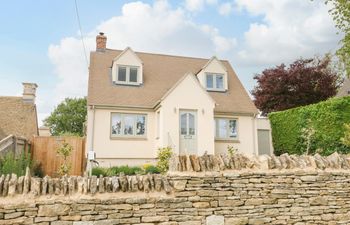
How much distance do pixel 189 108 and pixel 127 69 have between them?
4.45m

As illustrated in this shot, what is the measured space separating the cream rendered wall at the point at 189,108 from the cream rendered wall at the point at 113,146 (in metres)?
1.20

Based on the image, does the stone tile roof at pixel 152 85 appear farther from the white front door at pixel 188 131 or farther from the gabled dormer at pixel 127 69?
the white front door at pixel 188 131

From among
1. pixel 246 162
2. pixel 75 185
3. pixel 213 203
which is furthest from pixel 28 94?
pixel 213 203

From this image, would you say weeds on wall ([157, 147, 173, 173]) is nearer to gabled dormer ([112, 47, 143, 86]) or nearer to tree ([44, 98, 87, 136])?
gabled dormer ([112, 47, 143, 86])

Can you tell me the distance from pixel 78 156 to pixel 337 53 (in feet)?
46.2

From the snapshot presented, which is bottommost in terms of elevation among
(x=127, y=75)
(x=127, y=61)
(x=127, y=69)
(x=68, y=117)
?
(x=127, y=75)

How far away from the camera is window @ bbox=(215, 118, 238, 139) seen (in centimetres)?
1736

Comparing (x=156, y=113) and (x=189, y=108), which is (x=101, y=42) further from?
(x=189, y=108)

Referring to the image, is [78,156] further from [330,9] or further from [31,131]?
[330,9]

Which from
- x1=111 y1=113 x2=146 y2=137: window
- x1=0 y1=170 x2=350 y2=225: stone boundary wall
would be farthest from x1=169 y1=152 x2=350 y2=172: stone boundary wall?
x1=111 y1=113 x2=146 y2=137: window

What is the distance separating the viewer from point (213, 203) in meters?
4.43

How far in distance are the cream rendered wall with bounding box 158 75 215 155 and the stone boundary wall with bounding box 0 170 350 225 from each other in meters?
10.8

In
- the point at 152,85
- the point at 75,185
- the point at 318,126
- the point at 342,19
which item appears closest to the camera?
the point at 75,185

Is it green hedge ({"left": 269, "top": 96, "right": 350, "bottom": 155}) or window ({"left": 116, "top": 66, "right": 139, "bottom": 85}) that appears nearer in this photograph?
green hedge ({"left": 269, "top": 96, "right": 350, "bottom": 155})
